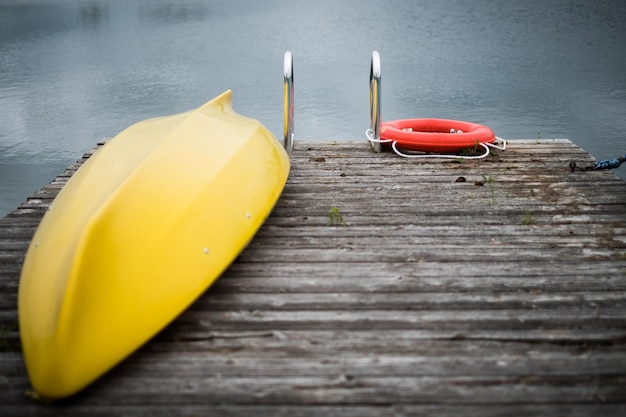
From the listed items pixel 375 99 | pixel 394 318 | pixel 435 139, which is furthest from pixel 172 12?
pixel 394 318

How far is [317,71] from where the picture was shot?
411 inches

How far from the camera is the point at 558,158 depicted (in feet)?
13.5

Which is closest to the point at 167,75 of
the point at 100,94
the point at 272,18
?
the point at 100,94

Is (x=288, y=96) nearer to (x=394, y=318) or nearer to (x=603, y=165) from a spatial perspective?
(x=603, y=165)

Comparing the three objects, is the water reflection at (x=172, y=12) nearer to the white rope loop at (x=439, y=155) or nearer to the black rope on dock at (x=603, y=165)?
the white rope loop at (x=439, y=155)

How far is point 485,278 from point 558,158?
2040 millimetres

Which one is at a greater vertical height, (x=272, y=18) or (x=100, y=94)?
(x=272, y=18)

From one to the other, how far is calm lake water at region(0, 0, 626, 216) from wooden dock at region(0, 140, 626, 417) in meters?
3.85

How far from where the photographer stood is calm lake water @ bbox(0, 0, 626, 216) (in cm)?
763

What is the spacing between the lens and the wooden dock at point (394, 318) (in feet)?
5.90

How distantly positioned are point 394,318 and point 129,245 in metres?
1.01

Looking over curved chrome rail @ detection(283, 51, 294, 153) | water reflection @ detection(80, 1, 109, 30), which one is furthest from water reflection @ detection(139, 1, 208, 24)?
curved chrome rail @ detection(283, 51, 294, 153)

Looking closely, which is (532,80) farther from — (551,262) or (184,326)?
(184,326)

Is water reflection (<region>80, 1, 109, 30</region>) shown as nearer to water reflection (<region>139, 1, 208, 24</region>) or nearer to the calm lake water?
the calm lake water
